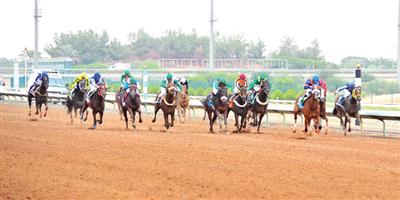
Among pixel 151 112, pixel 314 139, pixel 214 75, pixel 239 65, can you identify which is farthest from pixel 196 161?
pixel 239 65

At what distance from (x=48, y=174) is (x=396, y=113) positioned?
46.9 ft

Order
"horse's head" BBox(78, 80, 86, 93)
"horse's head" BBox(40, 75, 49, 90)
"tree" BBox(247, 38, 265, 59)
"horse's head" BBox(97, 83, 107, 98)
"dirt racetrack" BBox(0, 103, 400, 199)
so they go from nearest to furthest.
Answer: "dirt racetrack" BBox(0, 103, 400, 199) → "horse's head" BBox(97, 83, 107, 98) → "horse's head" BBox(78, 80, 86, 93) → "horse's head" BBox(40, 75, 49, 90) → "tree" BBox(247, 38, 265, 59)

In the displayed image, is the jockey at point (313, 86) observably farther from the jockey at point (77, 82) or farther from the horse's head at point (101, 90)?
the jockey at point (77, 82)

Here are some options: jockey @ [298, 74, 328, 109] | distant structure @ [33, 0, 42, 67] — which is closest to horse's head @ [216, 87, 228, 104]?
jockey @ [298, 74, 328, 109]

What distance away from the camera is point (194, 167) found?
50.9 feet

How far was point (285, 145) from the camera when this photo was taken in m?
21.5

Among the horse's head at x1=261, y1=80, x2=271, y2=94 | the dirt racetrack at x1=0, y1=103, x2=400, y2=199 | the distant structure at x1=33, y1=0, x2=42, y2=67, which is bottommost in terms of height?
the dirt racetrack at x1=0, y1=103, x2=400, y2=199

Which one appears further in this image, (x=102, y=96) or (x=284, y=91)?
(x=284, y=91)

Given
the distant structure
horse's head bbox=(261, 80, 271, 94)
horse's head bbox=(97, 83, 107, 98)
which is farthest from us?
the distant structure

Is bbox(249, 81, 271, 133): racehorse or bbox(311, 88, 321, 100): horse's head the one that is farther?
bbox(249, 81, 271, 133): racehorse

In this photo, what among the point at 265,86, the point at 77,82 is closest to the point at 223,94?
the point at 265,86

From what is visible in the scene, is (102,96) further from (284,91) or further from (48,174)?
(284,91)

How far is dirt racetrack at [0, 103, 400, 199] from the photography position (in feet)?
40.4

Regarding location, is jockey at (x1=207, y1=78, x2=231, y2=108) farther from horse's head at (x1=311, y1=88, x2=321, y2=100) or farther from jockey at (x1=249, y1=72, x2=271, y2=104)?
horse's head at (x1=311, y1=88, x2=321, y2=100)
